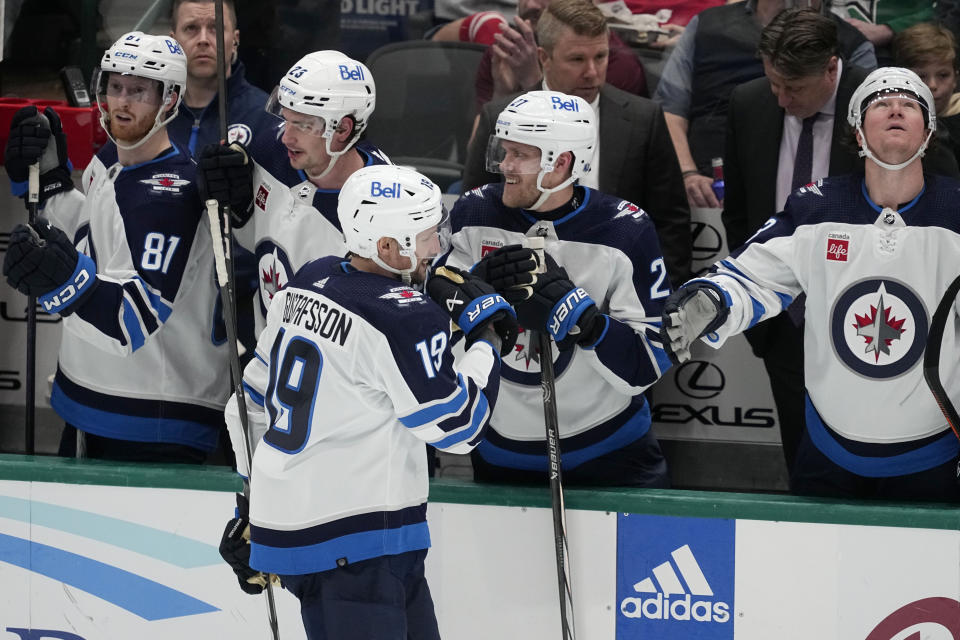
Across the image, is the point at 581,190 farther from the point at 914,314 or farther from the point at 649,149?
the point at 914,314

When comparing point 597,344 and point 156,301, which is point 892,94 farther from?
point 156,301

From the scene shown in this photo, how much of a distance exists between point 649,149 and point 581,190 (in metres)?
0.60

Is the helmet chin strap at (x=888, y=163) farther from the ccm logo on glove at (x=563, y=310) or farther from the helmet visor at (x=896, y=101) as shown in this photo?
the ccm logo on glove at (x=563, y=310)

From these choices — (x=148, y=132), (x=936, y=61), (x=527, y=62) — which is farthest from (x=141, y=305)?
(x=936, y=61)

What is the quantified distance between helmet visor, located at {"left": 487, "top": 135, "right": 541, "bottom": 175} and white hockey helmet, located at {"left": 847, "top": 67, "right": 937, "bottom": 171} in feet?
2.47

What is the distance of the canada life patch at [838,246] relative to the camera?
323 centimetres

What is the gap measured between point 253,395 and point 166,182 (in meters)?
0.75

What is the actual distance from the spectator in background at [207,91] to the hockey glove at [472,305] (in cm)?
117

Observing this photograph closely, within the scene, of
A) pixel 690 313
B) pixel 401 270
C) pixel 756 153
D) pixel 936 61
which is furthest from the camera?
pixel 936 61

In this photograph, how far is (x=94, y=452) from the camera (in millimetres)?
3678

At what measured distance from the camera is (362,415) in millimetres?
2773

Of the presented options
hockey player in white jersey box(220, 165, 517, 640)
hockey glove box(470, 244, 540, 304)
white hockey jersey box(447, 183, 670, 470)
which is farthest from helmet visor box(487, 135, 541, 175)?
hockey player in white jersey box(220, 165, 517, 640)

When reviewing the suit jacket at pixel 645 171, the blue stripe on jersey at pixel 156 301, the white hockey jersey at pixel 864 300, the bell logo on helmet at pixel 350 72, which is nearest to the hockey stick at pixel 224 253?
the blue stripe on jersey at pixel 156 301

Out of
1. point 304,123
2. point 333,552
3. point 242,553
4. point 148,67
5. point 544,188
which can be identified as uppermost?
point 148,67
